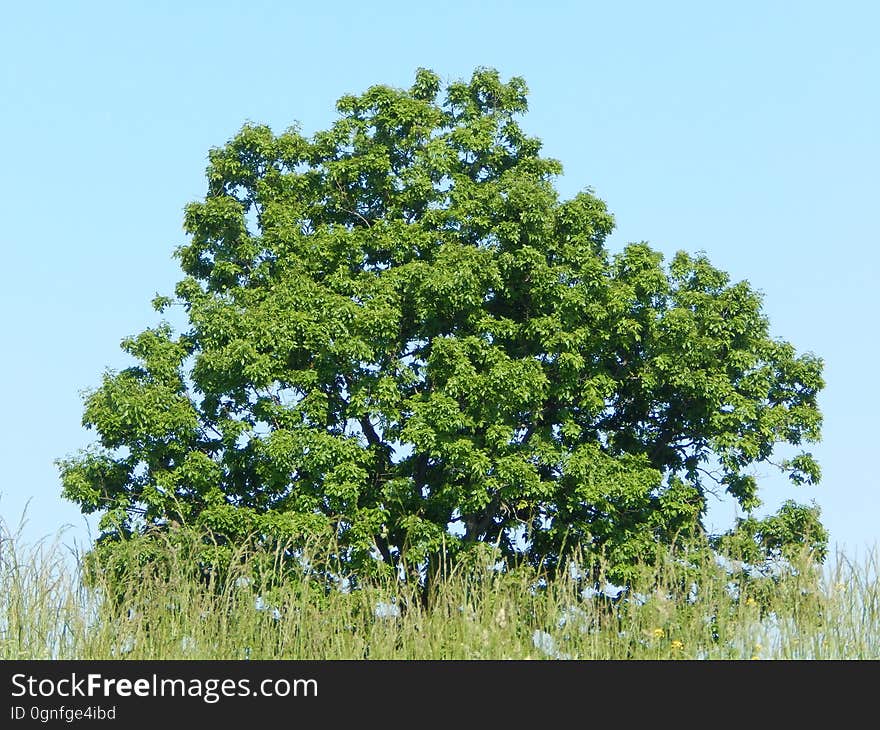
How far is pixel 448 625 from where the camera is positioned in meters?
9.22

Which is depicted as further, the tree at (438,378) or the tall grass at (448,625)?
the tree at (438,378)

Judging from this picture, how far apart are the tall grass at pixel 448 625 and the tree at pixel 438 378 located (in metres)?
11.7

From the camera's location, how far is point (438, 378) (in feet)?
75.8

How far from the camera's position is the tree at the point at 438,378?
22422mm

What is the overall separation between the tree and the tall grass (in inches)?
459

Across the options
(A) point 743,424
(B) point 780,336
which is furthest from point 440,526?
(B) point 780,336

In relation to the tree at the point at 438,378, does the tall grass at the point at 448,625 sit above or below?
below

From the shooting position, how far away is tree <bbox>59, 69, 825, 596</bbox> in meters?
22.4

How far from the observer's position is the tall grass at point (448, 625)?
28.8ft

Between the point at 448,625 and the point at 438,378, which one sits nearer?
the point at 448,625

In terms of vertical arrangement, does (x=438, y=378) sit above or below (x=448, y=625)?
above

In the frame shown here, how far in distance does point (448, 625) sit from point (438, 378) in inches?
551
